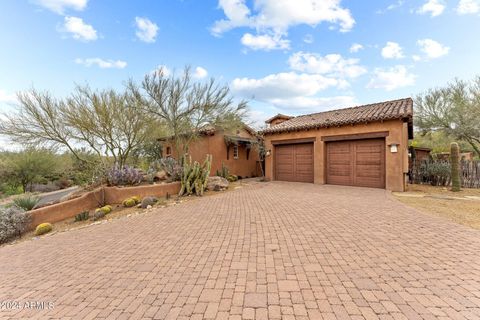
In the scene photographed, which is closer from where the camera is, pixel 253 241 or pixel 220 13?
pixel 253 241

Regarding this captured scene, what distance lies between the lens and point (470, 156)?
61.1ft

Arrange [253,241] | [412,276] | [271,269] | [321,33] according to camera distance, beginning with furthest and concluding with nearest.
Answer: [321,33], [253,241], [271,269], [412,276]

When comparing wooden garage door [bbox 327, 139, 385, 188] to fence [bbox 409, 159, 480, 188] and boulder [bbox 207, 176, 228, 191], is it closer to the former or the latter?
fence [bbox 409, 159, 480, 188]

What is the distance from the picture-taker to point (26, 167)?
1852cm

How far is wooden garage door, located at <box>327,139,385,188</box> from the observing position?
1148 cm

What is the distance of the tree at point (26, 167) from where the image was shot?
1784 centimetres

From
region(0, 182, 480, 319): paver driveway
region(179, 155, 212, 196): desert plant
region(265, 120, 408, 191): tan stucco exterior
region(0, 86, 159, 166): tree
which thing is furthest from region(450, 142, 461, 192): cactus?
region(0, 86, 159, 166): tree

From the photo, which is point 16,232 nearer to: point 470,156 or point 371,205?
point 371,205

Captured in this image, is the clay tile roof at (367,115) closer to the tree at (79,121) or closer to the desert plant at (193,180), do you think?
the desert plant at (193,180)

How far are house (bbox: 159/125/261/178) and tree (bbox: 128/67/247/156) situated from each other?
1638 millimetres

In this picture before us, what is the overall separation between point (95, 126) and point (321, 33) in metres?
14.6

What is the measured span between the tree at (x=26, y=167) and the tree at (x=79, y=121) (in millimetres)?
Answer: 7058

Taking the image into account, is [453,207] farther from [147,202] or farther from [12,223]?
[12,223]

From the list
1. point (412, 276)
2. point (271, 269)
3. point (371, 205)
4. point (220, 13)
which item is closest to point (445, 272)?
point (412, 276)
